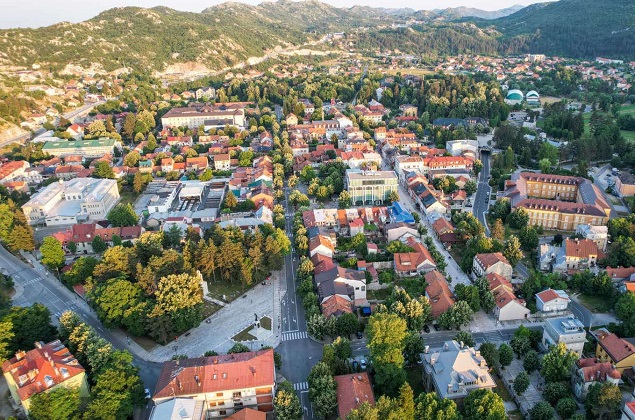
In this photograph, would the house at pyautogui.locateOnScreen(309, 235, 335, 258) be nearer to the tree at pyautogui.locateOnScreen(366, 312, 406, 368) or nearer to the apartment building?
the apartment building

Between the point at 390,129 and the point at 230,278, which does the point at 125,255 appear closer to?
the point at 230,278

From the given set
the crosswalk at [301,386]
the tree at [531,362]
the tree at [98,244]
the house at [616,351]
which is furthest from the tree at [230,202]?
the house at [616,351]

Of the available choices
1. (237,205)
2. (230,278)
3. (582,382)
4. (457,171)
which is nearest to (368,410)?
(582,382)

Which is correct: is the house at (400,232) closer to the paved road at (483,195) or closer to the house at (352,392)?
the paved road at (483,195)

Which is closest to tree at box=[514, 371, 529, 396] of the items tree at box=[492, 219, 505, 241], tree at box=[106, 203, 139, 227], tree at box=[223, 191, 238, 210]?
tree at box=[492, 219, 505, 241]

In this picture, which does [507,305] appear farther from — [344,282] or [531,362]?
[344,282]

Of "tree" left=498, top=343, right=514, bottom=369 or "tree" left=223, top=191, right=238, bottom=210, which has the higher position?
"tree" left=223, top=191, right=238, bottom=210
